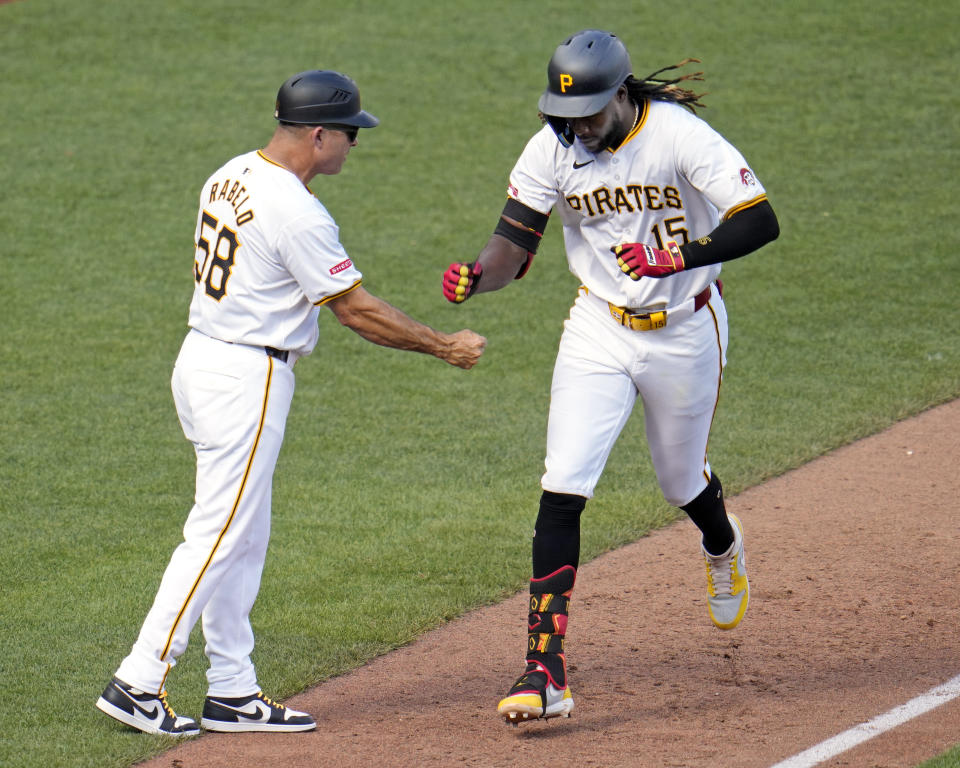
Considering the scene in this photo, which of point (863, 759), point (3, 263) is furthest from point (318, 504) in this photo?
point (3, 263)

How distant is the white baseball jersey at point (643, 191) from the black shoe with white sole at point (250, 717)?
5.68 ft

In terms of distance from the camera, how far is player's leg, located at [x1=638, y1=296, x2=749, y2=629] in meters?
4.68

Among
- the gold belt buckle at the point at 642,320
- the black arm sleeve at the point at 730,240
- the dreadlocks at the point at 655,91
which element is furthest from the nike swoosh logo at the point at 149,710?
the dreadlocks at the point at 655,91

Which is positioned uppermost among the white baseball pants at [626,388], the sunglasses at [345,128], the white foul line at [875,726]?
the sunglasses at [345,128]

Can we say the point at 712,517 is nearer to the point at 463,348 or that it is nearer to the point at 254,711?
the point at 463,348

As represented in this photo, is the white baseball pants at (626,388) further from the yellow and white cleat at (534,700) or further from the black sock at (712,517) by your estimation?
the yellow and white cleat at (534,700)

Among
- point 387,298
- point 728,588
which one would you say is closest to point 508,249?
point 728,588

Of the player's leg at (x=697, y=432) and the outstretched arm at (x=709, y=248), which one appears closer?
the outstretched arm at (x=709, y=248)

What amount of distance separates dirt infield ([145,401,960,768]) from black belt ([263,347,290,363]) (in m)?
1.20

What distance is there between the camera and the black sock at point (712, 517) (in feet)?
16.6

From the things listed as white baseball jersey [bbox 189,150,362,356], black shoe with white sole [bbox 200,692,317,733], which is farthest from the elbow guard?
black shoe with white sole [bbox 200,692,317,733]

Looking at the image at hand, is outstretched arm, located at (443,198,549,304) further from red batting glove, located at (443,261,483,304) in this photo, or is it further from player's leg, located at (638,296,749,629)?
player's leg, located at (638,296,749,629)

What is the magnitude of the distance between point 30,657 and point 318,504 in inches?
73.8

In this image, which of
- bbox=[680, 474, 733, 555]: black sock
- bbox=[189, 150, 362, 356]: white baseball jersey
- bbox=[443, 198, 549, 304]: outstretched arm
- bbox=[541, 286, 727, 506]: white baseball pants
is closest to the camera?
bbox=[189, 150, 362, 356]: white baseball jersey
